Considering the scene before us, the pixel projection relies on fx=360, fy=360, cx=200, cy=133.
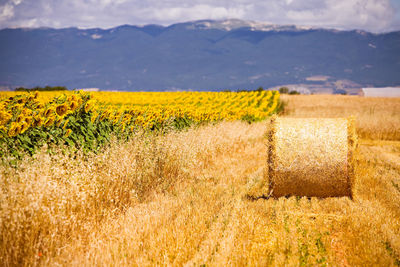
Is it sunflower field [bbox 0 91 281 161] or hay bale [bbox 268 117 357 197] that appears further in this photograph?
hay bale [bbox 268 117 357 197]

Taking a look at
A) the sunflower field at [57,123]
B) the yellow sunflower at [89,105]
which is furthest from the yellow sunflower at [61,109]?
the yellow sunflower at [89,105]

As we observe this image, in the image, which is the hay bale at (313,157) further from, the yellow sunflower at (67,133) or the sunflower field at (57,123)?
the yellow sunflower at (67,133)

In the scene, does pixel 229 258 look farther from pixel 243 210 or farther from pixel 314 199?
pixel 314 199

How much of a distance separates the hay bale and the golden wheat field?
0.33m

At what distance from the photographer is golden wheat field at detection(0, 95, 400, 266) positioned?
4375 millimetres

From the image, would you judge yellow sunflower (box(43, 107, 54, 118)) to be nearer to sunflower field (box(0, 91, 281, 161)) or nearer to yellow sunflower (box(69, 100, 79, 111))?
sunflower field (box(0, 91, 281, 161))

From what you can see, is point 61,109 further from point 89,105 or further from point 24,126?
point 24,126

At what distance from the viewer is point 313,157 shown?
704cm

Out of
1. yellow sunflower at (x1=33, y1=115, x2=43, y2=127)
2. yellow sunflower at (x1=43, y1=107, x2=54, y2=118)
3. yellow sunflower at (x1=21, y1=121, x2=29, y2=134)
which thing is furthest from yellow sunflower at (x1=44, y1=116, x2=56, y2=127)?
yellow sunflower at (x1=21, y1=121, x2=29, y2=134)

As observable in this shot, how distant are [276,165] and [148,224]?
301cm

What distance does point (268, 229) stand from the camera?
18.3 ft

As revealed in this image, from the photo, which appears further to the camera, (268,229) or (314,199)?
(314,199)

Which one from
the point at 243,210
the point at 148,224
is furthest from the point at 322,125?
the point at 148,224

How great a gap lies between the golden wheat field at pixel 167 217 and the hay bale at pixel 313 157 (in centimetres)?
33
